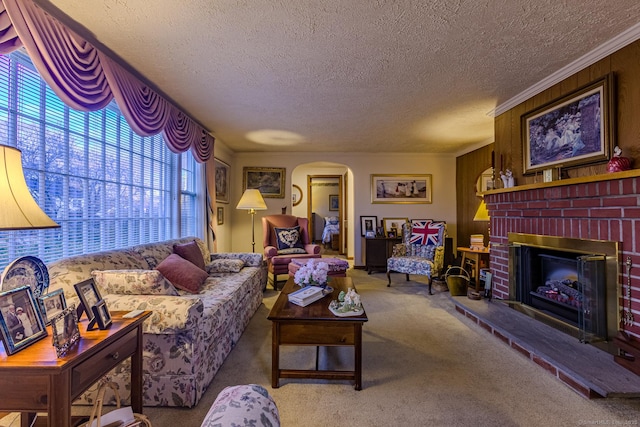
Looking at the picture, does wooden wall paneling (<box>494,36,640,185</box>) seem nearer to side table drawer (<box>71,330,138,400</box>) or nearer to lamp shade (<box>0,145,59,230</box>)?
side table drawer (<box>71,330,138,400</box>)

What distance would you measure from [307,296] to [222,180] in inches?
140

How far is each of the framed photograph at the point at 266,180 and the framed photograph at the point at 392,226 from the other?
210 cm

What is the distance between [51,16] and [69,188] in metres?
1.07

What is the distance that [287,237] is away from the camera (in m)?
4.81

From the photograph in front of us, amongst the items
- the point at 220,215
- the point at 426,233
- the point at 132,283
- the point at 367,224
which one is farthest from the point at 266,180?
the point at 132,283

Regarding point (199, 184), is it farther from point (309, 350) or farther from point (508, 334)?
point (508, 334)

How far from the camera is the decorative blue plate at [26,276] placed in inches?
46.2

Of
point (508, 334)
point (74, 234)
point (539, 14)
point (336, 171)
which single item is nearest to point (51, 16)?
point (74, 234)

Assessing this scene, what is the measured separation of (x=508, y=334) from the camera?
8.11 ft

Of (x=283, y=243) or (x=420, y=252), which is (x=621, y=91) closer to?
(x=420, y=252)

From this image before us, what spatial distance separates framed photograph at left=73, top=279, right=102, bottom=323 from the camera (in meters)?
1.30

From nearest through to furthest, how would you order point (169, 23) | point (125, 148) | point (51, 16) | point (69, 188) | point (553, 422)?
point (553, 422), point (51, 16), point (169, 23), point (69, 188), point (125, 148)

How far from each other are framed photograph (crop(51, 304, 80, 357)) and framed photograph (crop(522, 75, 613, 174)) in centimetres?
338

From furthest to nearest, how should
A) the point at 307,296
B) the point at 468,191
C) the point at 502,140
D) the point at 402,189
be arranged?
the point at 402,189 < the point at 468,191 < the point at 502,140 < the point at 307,296
